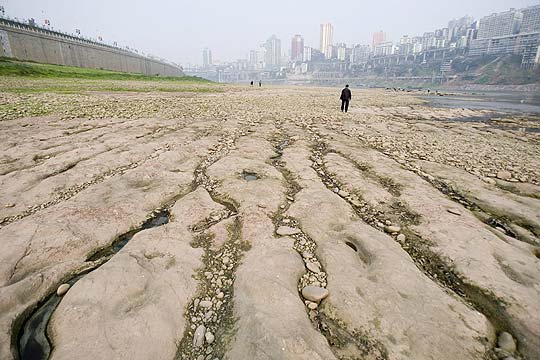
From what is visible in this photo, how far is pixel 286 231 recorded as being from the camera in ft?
14.6

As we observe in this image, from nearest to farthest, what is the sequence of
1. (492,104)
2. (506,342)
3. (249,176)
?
(506,342) < (249,176) < (492,104)

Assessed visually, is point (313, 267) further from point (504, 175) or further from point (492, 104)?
point (492, 104)

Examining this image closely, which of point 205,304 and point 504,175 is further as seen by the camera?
point 504,175

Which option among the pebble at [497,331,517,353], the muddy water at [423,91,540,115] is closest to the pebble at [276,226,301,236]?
the pebble at [497,331,517,353]

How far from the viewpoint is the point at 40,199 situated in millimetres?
5215

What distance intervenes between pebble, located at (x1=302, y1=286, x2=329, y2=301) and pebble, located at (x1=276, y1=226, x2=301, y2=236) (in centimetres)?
121

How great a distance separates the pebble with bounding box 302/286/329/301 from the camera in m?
3.13

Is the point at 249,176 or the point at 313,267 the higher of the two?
the point at 249,176

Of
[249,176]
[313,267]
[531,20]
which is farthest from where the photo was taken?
[531,20]

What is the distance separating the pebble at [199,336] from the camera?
262 centimetres

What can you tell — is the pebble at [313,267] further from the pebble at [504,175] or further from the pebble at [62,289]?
the pebble at [504,175]

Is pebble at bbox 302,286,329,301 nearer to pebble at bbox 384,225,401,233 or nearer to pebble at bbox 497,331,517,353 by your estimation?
pebble at bbox 497,331,517,353

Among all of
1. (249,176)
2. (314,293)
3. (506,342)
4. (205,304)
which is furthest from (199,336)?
(249,176)

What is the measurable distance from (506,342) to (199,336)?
116 inches
